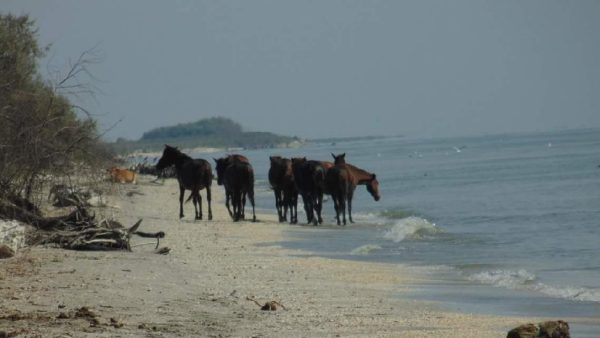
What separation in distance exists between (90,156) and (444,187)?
114ft

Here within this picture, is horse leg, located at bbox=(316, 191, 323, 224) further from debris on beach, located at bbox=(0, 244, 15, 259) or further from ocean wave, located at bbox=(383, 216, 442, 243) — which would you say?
debris on beach, located at bbox=(0, 244, 15, 259)

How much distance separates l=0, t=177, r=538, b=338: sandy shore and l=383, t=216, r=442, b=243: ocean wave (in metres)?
5.27

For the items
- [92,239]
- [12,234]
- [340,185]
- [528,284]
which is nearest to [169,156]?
[340,185]

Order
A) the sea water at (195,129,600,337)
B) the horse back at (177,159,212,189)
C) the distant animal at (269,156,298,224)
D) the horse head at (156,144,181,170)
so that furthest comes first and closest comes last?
1. the distant animal at (269,156,298,224)
2. the horse head at (156,144,181,170)
3. the horse back at (177,159,212,189)
4. the sea water at (195,129,600,337)

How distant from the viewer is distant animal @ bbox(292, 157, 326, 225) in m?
30.7

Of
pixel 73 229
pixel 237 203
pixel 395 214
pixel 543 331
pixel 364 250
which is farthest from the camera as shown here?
pixel 395 214

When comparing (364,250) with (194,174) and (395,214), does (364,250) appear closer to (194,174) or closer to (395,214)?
A: (194,174)

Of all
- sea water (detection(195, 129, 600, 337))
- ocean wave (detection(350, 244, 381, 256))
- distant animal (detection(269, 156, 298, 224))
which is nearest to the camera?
sea water (detection(195, 129, 600, 337))

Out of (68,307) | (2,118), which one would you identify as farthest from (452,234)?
(68,307)

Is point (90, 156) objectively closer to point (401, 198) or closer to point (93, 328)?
point (93, 328)

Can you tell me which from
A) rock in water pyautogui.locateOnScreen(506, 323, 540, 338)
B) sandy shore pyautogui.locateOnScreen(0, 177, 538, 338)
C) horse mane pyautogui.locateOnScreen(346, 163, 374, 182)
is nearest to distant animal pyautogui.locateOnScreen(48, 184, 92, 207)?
sandy shore pyautogui.locateOnScreen(0, 177, 538, 338)

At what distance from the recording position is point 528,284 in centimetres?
1616

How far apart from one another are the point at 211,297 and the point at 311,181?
1746 cm

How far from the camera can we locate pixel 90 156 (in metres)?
19.2
